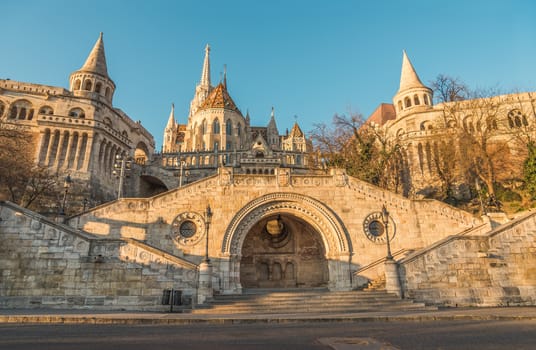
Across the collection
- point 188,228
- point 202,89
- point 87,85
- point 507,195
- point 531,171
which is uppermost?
point 202,89

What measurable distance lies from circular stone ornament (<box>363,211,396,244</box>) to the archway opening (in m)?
2.83

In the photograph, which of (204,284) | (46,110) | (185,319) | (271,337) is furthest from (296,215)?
(46,110)

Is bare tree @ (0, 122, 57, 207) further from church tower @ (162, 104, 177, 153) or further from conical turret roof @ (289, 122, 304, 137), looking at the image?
Answer: conical turret roof @ (289, 122, 304, 137)

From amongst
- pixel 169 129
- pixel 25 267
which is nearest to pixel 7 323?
pixel 25 267

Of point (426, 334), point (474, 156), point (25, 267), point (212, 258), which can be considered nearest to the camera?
point (426, 334)

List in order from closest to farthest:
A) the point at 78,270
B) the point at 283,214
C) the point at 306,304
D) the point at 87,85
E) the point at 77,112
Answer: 1. the point at 306,304
2. the point at 78,270
3. the point at 283,214
4. the point at 77,112
5. the point at 87,85

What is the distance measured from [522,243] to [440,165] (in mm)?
15796

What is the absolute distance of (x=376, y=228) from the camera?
17.6 metres

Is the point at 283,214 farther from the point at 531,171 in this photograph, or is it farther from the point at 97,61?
the point at 97,61

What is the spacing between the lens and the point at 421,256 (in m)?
14.1

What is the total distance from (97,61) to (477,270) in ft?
154

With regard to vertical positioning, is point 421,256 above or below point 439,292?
above

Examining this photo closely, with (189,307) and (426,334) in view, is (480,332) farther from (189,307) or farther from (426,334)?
(189,307)

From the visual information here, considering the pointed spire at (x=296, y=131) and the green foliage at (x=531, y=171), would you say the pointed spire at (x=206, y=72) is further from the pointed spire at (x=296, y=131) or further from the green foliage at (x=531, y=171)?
the green foliage at (x=531, y=171)
